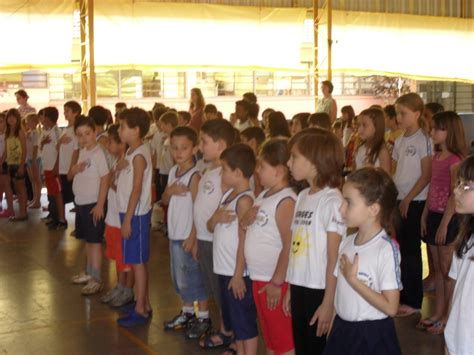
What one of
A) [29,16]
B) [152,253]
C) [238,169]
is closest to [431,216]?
[238,169]

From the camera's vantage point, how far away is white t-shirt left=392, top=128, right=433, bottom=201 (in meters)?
5.48

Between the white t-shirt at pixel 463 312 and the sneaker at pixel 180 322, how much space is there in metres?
2.73

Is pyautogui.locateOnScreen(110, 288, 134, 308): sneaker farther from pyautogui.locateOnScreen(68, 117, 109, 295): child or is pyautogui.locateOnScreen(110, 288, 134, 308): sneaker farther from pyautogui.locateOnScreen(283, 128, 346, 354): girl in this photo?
pyautogui.locateOnScreen(283, 128, 346, 354): girl

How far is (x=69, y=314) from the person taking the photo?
587 cm

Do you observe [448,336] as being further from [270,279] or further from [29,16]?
[29,16]

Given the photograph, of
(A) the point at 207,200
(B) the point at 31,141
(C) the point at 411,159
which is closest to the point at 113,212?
(A) the point at 207,200

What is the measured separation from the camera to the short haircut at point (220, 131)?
4.77m

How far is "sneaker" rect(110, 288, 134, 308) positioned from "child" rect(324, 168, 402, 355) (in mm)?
3131

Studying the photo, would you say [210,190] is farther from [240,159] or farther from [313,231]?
[313,231]

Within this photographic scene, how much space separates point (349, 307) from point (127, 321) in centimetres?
279

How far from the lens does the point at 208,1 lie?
15.9 meters

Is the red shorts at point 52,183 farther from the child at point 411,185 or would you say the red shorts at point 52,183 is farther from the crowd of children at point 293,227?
the child at point 411,185

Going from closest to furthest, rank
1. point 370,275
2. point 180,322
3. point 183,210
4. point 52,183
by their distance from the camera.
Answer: point 370,275 → point 183,210 → point 180,322 → point 52,183

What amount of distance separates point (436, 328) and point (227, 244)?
72.6 inches
